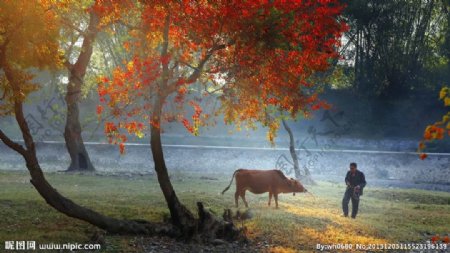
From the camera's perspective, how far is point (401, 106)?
50.2 m

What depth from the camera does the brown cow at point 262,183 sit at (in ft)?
61.9

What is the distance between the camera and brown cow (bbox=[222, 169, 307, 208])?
18.9m

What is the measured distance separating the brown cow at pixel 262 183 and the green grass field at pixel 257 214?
1.82 ft

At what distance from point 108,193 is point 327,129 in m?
31.0

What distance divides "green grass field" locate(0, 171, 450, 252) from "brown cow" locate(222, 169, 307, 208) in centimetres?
55

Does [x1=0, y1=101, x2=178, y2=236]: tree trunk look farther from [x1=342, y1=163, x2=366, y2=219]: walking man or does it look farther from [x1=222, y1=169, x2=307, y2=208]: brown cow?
[x1=342, y1=163, x2=366, y2=219]: walking man

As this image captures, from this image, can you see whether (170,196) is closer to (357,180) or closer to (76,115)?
(357,180)

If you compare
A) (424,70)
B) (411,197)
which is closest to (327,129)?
(424,70)

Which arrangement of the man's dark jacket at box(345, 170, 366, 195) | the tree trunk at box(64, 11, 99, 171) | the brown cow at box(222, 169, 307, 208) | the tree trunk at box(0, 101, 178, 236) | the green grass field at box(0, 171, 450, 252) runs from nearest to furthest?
the tree trunk at box(0, 101, 178, 236) < the green grass field at box(0, 171, 450, 252) < the man's dark jacket at box(345, 170, 366, 195) < the brown cow at box(222, 169, 307, 208) < the tree trunk at box(64, 11, 99, 171)

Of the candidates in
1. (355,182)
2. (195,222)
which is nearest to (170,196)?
(195,222)

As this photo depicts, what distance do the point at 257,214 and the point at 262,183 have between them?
80.9 inches

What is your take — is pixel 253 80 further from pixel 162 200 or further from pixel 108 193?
pixel 108 193

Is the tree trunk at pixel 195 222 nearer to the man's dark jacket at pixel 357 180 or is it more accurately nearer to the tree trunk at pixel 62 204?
the tree trunk at pixel 62 204

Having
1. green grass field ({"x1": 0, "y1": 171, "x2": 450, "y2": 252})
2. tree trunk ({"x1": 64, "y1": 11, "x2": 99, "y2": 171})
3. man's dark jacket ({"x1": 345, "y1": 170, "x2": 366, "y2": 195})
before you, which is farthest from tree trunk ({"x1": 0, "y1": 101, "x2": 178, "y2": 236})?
tree trunk ({"x1": 64, "y1": 11, "x2": 99, "y2": 171})
